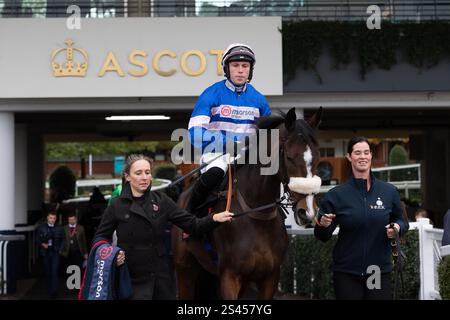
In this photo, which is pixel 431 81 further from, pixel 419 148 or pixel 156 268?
pixel 419 148

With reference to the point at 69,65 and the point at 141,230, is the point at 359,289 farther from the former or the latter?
the point at 69,65

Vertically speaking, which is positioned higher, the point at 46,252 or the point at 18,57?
the point at 18,57

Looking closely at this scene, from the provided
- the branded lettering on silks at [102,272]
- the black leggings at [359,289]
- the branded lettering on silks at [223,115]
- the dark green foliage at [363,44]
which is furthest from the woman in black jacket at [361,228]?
the dark green foliage at [363,44]

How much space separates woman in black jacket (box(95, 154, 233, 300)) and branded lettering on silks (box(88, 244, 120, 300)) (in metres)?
0.11

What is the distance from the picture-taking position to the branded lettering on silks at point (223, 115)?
583 centimetres

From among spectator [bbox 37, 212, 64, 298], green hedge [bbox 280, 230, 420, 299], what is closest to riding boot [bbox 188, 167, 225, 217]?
green hedge [bbox 280, 230, 420, 299]

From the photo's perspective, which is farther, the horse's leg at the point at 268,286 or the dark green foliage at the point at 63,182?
the dark green foliage at the point at 63,182

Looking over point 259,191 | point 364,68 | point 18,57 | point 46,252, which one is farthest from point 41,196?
point 259,191

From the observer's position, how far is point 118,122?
1802cm

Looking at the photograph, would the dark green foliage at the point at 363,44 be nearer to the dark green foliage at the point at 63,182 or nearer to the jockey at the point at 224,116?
the jockey at the point at 224,116

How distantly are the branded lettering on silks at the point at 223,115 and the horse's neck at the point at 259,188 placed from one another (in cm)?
43

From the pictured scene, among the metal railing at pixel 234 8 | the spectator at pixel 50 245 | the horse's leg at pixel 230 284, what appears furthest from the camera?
the metal railing at pixel 234 8
